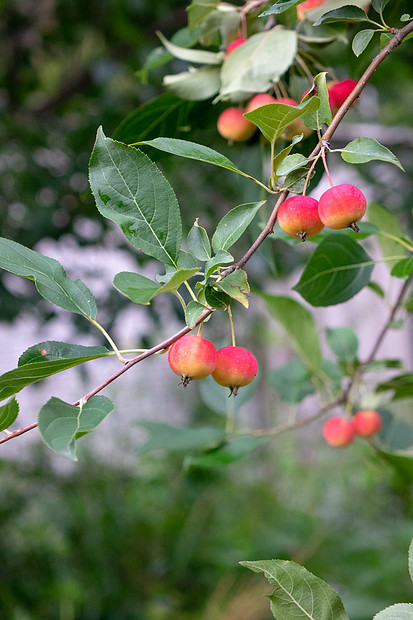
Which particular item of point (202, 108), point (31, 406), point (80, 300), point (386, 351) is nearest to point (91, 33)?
point (202, 108)

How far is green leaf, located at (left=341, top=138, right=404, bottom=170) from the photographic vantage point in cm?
21

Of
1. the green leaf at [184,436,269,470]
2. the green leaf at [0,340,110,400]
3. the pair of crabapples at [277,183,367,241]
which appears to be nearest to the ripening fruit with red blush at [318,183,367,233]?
the pair of crabapples at [277,183,367,241]

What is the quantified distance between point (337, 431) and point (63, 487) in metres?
1.52

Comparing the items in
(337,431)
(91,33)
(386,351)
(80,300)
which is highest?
(80,300)

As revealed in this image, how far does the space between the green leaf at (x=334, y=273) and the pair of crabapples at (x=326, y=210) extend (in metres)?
0.15

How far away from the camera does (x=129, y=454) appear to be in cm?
206

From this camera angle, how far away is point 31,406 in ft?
7.72

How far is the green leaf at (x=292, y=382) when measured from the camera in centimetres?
61

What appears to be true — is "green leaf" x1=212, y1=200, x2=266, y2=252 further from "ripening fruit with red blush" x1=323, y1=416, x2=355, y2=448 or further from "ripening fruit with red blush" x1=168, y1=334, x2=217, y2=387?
"ripening fruit with red blush" x1=323, y1=416, x2=355, y2=448

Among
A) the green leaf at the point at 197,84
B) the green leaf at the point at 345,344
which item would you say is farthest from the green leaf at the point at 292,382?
the green leaf at the point at 197,84

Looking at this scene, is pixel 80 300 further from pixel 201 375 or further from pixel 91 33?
pixel 91 33

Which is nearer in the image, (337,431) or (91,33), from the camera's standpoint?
(337,431)

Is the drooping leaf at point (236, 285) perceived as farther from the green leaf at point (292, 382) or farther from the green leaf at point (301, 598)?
the green leaf at point (292, 382)

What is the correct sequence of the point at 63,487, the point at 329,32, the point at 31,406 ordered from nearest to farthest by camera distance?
the point at 329,32, the point at 63,487, the point at 31,406
